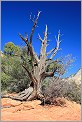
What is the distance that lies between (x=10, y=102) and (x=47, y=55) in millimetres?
2834

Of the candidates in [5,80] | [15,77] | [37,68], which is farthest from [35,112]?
[5,80]

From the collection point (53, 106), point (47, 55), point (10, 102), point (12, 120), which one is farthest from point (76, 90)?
point (12, 120)

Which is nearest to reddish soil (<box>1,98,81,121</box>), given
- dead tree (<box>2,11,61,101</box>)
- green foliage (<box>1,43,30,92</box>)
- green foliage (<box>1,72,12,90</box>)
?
dead tree (<box>2,11,61,101</box>)

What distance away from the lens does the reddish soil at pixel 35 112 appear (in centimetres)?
587

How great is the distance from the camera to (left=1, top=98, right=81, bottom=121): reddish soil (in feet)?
19.3

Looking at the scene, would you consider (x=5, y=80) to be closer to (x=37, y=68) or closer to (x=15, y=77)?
(x=15, y=77)

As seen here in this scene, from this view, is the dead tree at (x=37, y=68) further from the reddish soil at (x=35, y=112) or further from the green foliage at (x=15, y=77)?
the green foliage at (x=15, y=77)

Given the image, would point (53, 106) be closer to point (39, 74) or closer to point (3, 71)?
point (39, 74)

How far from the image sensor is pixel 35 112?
660 centimetres

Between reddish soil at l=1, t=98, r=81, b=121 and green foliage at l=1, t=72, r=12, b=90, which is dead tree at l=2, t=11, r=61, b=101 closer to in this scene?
reddish soil at l=1, t=98, r=81, b=121

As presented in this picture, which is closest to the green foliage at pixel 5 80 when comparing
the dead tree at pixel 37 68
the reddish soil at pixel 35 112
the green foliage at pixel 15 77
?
the green foliage at pixel 15 77

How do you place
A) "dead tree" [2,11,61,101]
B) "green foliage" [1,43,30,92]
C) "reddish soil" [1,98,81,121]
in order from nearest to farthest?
"reddish soil" [1,98,81,121] → "dead tree" [2,11,61,101] → "green foliage" [1,43,30,92]

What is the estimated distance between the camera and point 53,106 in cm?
776

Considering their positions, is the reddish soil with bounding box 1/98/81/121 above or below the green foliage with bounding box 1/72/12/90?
below
